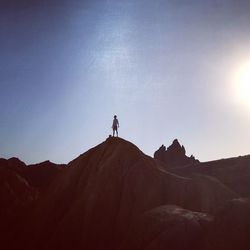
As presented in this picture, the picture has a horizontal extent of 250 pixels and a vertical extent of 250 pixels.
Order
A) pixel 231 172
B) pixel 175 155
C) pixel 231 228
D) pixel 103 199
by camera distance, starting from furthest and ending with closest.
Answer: pixel 175 155, pixel 231 172, pixel 103 199, pixel 231 228

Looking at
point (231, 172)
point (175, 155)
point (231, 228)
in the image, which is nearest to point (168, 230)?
point (231, 228)

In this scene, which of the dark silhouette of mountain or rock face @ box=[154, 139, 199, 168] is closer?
the dark silhouette of mountain

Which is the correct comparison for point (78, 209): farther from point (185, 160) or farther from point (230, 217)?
point (185, 160)

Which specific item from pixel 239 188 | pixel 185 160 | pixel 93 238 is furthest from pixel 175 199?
pixel 185 160

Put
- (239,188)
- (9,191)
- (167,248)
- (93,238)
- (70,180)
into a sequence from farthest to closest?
1. (9,191)
2. (239,188)
3. (70,180)
4. (93,238)
5. (167,248)

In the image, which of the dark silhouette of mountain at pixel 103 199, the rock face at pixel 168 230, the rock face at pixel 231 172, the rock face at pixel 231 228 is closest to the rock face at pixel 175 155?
the rock face at pixel 231 172

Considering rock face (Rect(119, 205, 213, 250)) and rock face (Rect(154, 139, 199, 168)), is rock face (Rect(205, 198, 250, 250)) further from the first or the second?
rock face (Rect(154, 139, 199, 168))

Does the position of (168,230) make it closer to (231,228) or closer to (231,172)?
(231,228)

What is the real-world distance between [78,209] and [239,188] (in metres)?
23.5

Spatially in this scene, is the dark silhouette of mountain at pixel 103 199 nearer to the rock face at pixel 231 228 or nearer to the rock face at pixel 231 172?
the rock face at pixel 231 228

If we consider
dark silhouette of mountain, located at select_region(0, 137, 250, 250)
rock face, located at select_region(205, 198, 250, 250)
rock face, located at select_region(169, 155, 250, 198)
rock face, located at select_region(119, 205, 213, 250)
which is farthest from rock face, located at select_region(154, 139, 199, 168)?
rock face, located at select_region(205, 198, 250, 250)

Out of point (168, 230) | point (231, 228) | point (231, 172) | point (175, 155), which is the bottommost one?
point (231, 228)

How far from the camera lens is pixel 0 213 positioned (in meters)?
48.8

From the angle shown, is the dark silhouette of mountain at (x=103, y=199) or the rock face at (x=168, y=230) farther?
the dark silhouette of mountain at (x=103, y=199)
